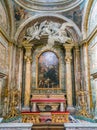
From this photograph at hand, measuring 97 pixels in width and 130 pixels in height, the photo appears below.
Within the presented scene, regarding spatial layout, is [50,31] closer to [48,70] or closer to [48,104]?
[48,70]

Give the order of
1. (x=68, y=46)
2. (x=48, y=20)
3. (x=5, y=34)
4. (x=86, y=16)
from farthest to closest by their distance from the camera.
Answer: (x=48, y=20)
(x=68, y=46)
(x=86, y=16)
(x=5, y=34)

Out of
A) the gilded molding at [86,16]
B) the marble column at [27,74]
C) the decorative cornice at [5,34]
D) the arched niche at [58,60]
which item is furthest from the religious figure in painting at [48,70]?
the gilded molding at [86,16]

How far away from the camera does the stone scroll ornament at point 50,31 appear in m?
13.0

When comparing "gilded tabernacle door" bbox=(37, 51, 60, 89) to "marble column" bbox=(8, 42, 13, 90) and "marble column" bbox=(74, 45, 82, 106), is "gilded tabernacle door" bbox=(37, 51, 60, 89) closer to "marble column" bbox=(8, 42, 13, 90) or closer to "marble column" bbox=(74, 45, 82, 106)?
"marble column" bbox=(74, 45, 82, 106)

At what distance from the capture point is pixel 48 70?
13.2 metres

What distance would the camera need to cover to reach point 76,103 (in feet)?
40.7

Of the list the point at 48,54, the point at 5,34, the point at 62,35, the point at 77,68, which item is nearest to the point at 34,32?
the point at 48,54

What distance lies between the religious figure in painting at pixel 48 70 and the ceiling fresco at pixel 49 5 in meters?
3.84

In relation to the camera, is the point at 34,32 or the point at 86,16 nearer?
the point at 86,16

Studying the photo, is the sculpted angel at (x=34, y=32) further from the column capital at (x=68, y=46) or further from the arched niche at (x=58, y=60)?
the column capital at (x=68, y=46)

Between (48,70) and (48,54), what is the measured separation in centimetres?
149

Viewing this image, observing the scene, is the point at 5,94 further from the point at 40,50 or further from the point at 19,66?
the point at 40,50

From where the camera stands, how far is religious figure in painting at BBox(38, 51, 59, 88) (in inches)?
507

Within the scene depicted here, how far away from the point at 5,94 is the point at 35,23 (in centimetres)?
677
